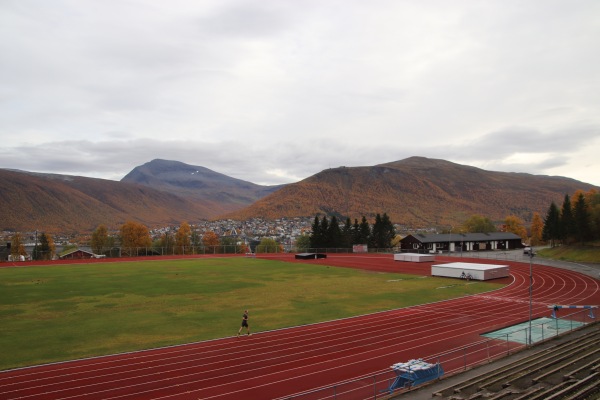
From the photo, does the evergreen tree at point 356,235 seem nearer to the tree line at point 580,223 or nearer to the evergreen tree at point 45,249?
the tree line at point 580,223

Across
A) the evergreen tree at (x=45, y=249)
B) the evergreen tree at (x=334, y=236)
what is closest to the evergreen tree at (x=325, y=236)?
the evergreen tree at (x=334, y=236)

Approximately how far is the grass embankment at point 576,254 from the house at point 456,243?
16.3m

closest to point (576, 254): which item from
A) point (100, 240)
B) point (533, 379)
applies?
point (533, 379)

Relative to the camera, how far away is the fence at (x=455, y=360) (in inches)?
623

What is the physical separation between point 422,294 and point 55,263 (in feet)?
200

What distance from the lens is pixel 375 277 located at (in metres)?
52.8

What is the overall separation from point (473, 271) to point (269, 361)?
35104 mm

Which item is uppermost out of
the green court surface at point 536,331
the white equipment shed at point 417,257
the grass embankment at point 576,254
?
the grass embankment at point 576,254

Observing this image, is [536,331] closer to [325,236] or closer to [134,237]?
[325,236]

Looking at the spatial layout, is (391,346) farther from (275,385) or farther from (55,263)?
Answer: (55,263)

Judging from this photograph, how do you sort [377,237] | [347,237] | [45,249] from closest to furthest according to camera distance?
1. [45,249]
2. [347,237]
3. [377,237]

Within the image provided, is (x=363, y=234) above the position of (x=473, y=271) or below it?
above

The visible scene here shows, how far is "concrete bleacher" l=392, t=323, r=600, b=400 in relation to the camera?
14156mm

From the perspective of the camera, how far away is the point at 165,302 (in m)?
35.0
